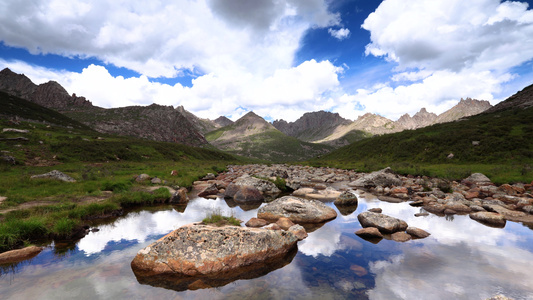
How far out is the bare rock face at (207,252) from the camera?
8203mm

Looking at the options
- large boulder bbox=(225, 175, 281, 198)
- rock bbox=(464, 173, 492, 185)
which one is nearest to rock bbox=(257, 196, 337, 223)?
large boulder bbox=(225, 175, 281, 198)

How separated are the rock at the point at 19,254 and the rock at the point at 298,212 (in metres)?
11.6

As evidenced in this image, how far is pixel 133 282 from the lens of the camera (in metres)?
7.62

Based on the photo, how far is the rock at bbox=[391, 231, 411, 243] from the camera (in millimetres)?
11367

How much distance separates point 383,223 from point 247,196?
12.6 meters

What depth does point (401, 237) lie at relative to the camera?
A: 11.6m

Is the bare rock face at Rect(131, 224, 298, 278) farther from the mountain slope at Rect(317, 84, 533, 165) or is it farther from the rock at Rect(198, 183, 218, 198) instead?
the mountain slope at Rect(317, 84, 533, 165)

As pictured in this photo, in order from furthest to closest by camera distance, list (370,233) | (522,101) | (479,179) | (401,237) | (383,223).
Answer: (522,101) < (479,179) < (383,223) < (370,233) < (401,237)

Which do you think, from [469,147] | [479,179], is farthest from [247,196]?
[469,147]

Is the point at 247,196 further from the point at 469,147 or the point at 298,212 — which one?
the point at 469,147

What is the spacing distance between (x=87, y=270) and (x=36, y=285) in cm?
135

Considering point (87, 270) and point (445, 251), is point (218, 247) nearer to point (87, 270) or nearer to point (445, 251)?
point (87, 270)

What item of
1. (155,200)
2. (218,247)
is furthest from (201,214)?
(218,247)

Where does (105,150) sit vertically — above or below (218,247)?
above
